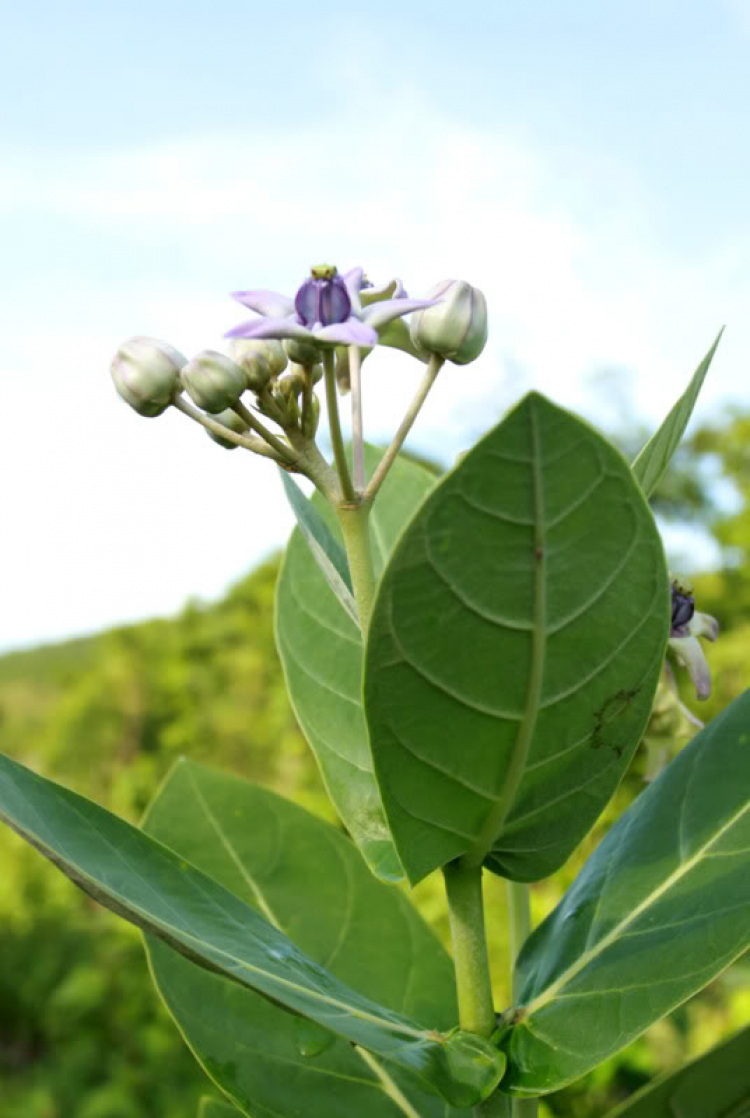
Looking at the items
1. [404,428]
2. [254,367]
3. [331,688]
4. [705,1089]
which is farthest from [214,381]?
[705,1089]

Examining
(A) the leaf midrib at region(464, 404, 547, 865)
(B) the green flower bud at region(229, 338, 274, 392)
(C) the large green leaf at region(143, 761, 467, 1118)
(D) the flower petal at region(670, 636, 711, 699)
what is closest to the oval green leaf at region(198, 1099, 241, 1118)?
(C) the large green leaf at region(143, 761, 467, 1118)

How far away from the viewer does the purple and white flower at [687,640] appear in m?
1.05

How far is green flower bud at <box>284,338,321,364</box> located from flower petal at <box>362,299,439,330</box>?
1.9 inches

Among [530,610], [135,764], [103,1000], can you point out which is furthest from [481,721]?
[135,764]

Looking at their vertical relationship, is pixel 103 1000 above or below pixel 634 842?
below

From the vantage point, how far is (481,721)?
0.73 meters

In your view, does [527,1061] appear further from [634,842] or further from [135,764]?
[135,764]

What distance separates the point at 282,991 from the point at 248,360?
1.56ft

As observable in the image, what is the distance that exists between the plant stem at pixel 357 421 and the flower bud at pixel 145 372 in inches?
5.8

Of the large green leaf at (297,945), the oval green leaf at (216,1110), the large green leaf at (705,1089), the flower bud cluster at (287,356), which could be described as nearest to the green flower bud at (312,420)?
the flower bud cluster at (287,356)

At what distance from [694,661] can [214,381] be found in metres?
0.52

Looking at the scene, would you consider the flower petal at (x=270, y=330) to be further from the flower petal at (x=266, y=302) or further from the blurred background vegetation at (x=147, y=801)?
the blurred background vegetation at (x=147, y=801)

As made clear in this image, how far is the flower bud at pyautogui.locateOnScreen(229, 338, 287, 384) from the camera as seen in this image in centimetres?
91

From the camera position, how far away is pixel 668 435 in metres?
0.86
